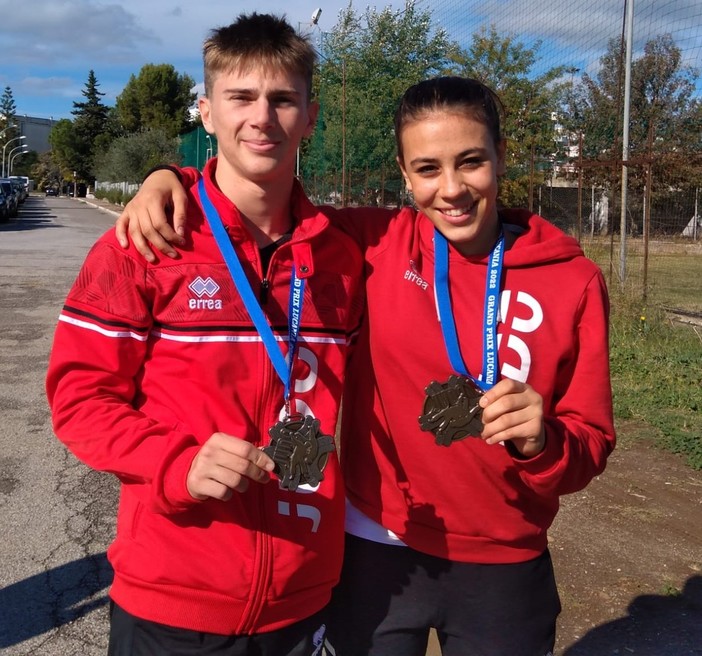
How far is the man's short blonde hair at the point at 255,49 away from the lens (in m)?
2.02

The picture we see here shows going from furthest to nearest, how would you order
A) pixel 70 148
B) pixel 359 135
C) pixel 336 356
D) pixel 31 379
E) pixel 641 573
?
1. pixel 70 148
2. pixel 359 135
3. pixel 31 379
4. pixel 641 573
5. pixel 336 356

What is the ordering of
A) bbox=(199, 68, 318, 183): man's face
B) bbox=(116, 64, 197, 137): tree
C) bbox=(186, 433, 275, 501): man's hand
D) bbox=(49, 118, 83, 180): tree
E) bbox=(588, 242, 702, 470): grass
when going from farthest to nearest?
bbox=(49, 118, 83, 180): tree < bbox=(116, 64, 197, 137): tree < bbox=(588, 242, 702, 470): grass < bbox=(199, 68, 318, 183): man's face < bbox=(186, 433, 275, 501): man's hand

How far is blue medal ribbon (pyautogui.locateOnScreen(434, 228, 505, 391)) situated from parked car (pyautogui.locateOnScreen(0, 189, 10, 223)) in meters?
35.8

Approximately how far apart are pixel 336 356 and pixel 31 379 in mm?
6743

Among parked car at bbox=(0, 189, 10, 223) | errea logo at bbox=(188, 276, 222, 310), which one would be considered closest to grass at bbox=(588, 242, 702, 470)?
errea logo at bbox=(188, 276, 222, 310)

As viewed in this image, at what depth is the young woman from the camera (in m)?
2.09

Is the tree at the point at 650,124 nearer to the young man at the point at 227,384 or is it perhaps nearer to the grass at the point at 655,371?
the grass at the point at 655,371

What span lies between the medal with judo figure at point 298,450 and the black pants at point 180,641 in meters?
0.46

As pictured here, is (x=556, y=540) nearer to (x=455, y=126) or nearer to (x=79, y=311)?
(x=455, y=126)

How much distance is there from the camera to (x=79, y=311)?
5.98ft

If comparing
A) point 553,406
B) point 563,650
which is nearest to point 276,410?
point 553,406

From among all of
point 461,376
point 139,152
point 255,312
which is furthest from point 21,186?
point 461,376

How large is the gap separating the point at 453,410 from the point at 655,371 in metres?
6.30

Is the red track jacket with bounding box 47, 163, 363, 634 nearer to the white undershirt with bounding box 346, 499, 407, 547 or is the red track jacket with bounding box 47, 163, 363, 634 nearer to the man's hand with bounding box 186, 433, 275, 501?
the man's hand with bounding box 186, 433, 275, 501
